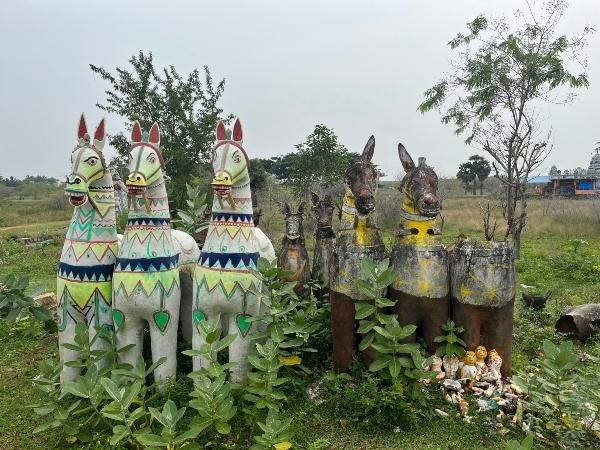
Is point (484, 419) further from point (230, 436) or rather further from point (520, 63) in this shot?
point (520, 63)

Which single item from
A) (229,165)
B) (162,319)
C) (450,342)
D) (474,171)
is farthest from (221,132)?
(474,171)

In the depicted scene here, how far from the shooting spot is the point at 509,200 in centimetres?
1121

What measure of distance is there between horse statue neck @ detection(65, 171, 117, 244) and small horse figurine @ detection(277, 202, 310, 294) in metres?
1.86

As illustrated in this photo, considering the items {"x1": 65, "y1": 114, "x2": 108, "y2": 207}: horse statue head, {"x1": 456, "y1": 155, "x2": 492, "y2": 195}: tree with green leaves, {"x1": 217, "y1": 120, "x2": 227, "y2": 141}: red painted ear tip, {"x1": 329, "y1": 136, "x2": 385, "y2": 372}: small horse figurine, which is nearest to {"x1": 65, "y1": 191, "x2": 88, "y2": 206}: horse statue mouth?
{"x1": 65, "y1": 114, "x2": 108, "y2": 207}: horse statue head

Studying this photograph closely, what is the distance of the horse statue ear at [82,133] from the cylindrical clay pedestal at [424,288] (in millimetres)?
2624

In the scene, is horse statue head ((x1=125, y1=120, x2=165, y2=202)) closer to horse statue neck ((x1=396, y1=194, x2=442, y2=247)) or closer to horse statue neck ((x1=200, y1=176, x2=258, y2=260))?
horse statue neck ((x1=200, y1=176, x2=258, y2=260))

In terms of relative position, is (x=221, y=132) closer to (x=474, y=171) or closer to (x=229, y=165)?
(x=229, y=165)

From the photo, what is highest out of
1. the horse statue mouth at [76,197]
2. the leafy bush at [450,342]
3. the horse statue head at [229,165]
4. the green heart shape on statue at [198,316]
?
the horse statue head at [229,165]

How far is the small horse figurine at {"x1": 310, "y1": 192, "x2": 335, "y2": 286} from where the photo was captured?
5.29 metres

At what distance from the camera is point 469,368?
3648 mm

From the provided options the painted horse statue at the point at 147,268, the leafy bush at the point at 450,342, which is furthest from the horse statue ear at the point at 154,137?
the leafy bush at the point at 450,342

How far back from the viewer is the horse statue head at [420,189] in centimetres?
363

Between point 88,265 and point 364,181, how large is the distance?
2.31 metres

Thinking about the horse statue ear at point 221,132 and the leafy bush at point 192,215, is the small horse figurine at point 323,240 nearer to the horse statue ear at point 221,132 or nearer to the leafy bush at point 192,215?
the leafy bush at point 192,215
